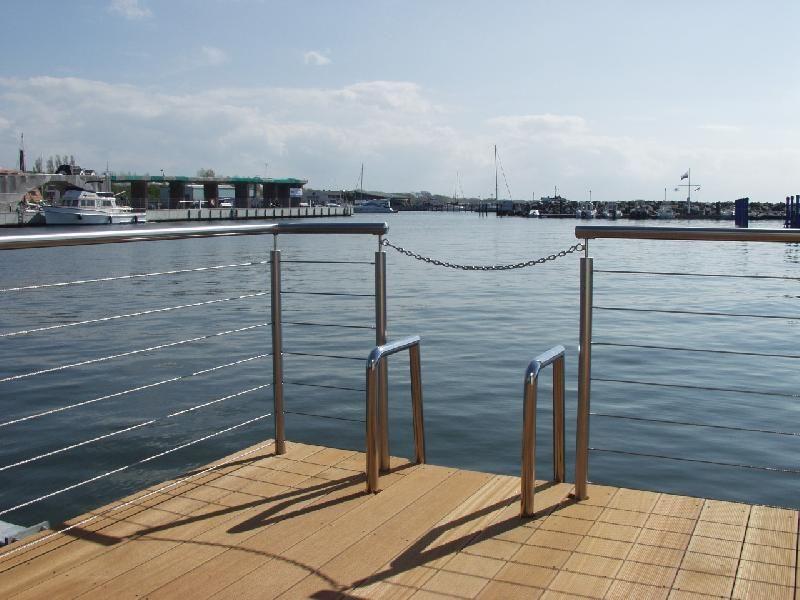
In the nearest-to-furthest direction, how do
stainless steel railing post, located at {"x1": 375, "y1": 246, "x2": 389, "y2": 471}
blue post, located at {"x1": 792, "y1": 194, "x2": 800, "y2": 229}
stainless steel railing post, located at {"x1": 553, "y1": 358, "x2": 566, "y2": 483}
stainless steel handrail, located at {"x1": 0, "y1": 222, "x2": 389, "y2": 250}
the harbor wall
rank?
Answer: stainless steel handrail, located at {"x1": 0, "y1": 222, "x2": 389, "y2": 250}, stainless steel railing post, located at {"x1": 553, "y1": 358, "x2": 566, "y2": 483}, stainless steel railing post, located at {"x1": 375, "y1": 246, "x2": 389, "y2": 471}, blue post, located at {"x1": 792, "y1": 194, "x2": 800, "y2": 229}, the harbor wall

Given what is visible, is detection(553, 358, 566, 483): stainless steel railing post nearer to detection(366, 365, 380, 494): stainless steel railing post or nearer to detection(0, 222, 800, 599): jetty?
detection(0, 222, 800, 599): jetty

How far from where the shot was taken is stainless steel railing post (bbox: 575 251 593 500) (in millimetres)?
3729

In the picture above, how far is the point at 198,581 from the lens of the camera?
9.70 ft

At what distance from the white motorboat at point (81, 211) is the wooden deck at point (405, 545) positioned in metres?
57.2

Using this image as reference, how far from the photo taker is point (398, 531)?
3.41 metres

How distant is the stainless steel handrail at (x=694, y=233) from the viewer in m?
3.44

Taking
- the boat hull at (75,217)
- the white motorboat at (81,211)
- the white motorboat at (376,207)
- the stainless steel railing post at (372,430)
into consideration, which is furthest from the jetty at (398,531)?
the white motorboat at (376,207)

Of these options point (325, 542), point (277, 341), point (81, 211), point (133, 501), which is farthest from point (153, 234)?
point (81, 211)

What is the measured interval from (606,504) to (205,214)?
272 feet

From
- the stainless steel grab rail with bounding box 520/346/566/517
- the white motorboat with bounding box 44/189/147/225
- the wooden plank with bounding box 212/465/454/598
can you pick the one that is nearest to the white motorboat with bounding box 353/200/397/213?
the white motorboat with bounding box 44/189/147/225

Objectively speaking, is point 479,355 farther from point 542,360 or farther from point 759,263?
point 759,263

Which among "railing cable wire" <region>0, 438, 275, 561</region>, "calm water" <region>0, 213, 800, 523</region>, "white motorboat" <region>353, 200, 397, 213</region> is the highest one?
"white motorboat" <region>353, 200, 397, 213</region>

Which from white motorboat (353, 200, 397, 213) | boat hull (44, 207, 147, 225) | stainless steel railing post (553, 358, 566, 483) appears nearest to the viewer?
stainless steel railing post (553, 358, 566, 483)

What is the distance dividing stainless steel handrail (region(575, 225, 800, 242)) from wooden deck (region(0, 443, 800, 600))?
1191 millimetres
